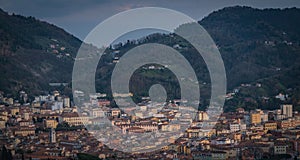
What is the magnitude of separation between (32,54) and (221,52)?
10.1m

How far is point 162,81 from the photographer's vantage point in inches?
1292

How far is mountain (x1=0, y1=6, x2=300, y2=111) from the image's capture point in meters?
31.4

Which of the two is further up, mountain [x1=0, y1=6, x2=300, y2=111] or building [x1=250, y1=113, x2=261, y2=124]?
mountain [x1=0, y1=6, x2=300, y2=111]

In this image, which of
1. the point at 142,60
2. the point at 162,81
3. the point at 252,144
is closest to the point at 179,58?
the point at 142,60

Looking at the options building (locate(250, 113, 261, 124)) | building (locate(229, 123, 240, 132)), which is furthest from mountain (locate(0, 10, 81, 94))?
building (locate(229, 123, 240, 132))

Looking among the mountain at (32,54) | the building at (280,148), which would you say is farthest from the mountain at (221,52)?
the building at (280,148)

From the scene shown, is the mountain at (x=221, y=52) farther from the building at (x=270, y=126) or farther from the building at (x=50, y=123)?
the building at (x=50, y=123)

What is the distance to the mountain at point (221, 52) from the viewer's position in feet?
103

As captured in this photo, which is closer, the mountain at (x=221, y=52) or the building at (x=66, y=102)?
the building at (x=66, y=102)

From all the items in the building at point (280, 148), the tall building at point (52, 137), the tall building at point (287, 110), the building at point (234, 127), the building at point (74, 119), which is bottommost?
the building at point (280, 148)

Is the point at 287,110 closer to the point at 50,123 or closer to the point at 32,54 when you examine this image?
the point at 50,123

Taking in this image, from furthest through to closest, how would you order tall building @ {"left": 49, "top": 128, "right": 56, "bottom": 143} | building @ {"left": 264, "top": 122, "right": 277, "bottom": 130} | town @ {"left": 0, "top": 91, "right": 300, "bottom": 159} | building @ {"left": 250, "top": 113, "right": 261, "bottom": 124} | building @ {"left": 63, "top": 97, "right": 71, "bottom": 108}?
building @ {"left": 63, "top": 97, "right": 71, "bottom": 108} → building @ {"left": 250, "top": 113, "right": 261, "bottom": 124} → building @ {"left": 264, "top": 122, "right": 277, "bottom": 130} → tall building @ {"left": 49, "top": 128, "right": 56, "bottom": 143} → town @ {"left": 0, "top": 91, "right": 300, "bottom": 159}

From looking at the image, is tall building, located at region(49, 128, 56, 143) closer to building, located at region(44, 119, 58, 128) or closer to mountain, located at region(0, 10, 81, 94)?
building, located at region(44, 119, 58, 128)

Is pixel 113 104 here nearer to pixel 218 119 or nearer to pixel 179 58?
pixel 218 119
